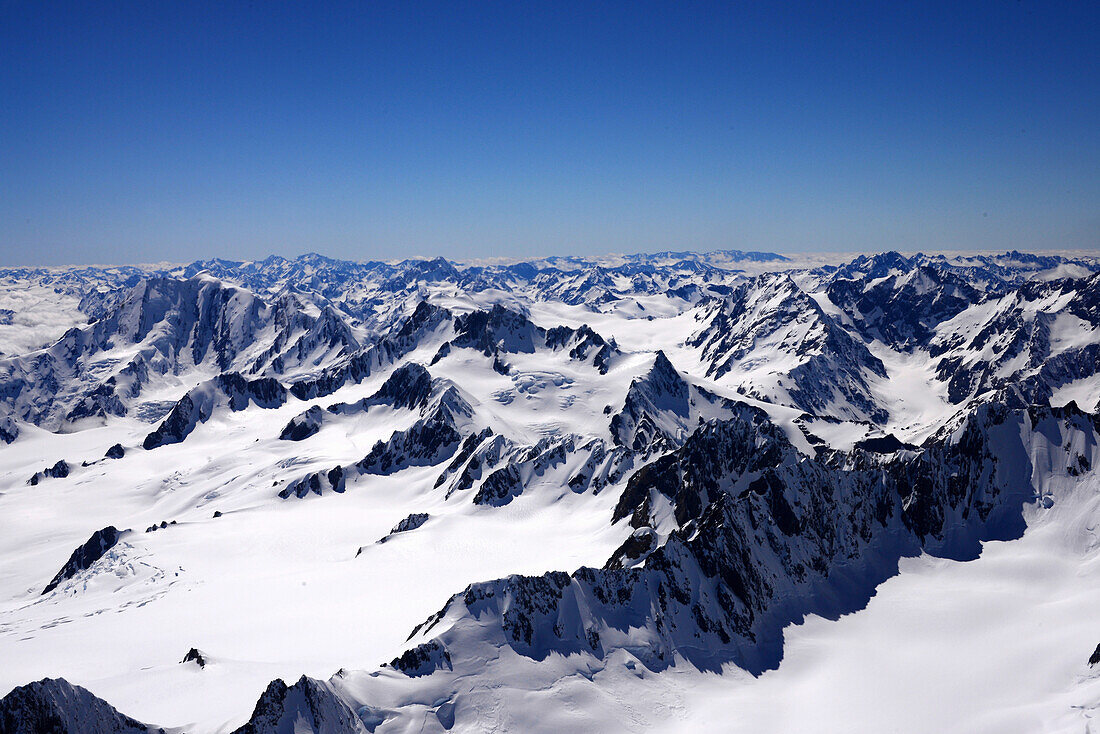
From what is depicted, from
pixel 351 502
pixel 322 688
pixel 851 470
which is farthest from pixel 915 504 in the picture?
pixel 351 502

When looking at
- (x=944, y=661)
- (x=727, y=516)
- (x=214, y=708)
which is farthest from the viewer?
(x=727, y=516)

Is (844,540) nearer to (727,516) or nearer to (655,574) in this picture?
(727,516)

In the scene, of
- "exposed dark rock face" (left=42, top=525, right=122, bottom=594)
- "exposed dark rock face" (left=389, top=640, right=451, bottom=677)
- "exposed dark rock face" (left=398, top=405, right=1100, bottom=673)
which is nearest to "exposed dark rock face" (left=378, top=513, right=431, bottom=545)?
"exposed dark rock face" (left=398, top=405, right=1100, bottom=673)

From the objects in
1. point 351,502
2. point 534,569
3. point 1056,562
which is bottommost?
point 351,502

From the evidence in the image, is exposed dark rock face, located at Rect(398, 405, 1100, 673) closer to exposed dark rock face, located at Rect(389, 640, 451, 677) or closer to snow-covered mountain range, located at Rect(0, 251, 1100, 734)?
snow-covered mountain range, located at Rect(0, 251, 1100, 734)

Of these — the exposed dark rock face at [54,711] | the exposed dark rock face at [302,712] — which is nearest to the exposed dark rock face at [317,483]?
the exposed dark rock face at [54,711]

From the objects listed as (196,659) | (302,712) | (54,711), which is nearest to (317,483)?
(196,659)

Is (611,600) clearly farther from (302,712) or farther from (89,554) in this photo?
(89,554)
